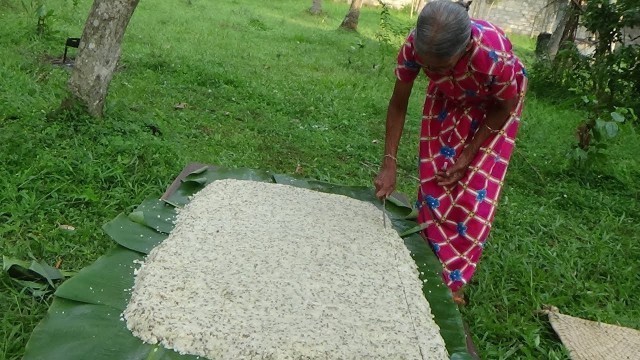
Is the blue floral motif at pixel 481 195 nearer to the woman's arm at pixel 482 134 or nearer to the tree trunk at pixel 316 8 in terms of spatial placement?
the woman's arm at pixel 482 134

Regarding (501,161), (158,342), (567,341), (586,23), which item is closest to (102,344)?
(158,342)

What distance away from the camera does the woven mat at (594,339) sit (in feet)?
6.95

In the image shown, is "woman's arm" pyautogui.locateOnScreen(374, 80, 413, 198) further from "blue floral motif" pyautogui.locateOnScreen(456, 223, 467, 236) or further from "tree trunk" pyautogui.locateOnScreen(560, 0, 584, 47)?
"tree trunk" pyautogui.locateOnScreen(560, 0, 584, 47)

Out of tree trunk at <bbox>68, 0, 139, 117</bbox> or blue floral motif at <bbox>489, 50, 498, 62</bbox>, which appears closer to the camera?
blue floral motif at <bbox>489, 50, 498, 62</bbox>

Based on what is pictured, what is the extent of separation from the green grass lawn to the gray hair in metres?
1.13

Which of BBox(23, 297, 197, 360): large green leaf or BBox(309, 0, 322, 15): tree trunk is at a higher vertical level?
BBox(309, 0, 322, 15): tree trunk

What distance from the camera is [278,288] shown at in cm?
169

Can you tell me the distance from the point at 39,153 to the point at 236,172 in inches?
38.5

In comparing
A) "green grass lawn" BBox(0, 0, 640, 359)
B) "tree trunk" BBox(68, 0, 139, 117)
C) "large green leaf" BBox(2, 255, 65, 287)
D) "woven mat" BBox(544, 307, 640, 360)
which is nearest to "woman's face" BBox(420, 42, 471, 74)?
"green grass lawn" BBox(0, 0, 640, 359)

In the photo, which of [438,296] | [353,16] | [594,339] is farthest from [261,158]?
[353,16]

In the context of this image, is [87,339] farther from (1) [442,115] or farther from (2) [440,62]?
(1) [442,115]

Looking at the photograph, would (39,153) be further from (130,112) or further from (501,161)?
(501,161)

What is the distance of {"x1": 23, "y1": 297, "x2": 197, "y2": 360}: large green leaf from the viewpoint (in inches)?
57.2

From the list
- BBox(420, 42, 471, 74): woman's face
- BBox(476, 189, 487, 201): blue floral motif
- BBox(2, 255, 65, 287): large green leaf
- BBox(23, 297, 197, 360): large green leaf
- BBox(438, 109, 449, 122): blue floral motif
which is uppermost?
BBox(420, 42, 471, 74): woman's face
